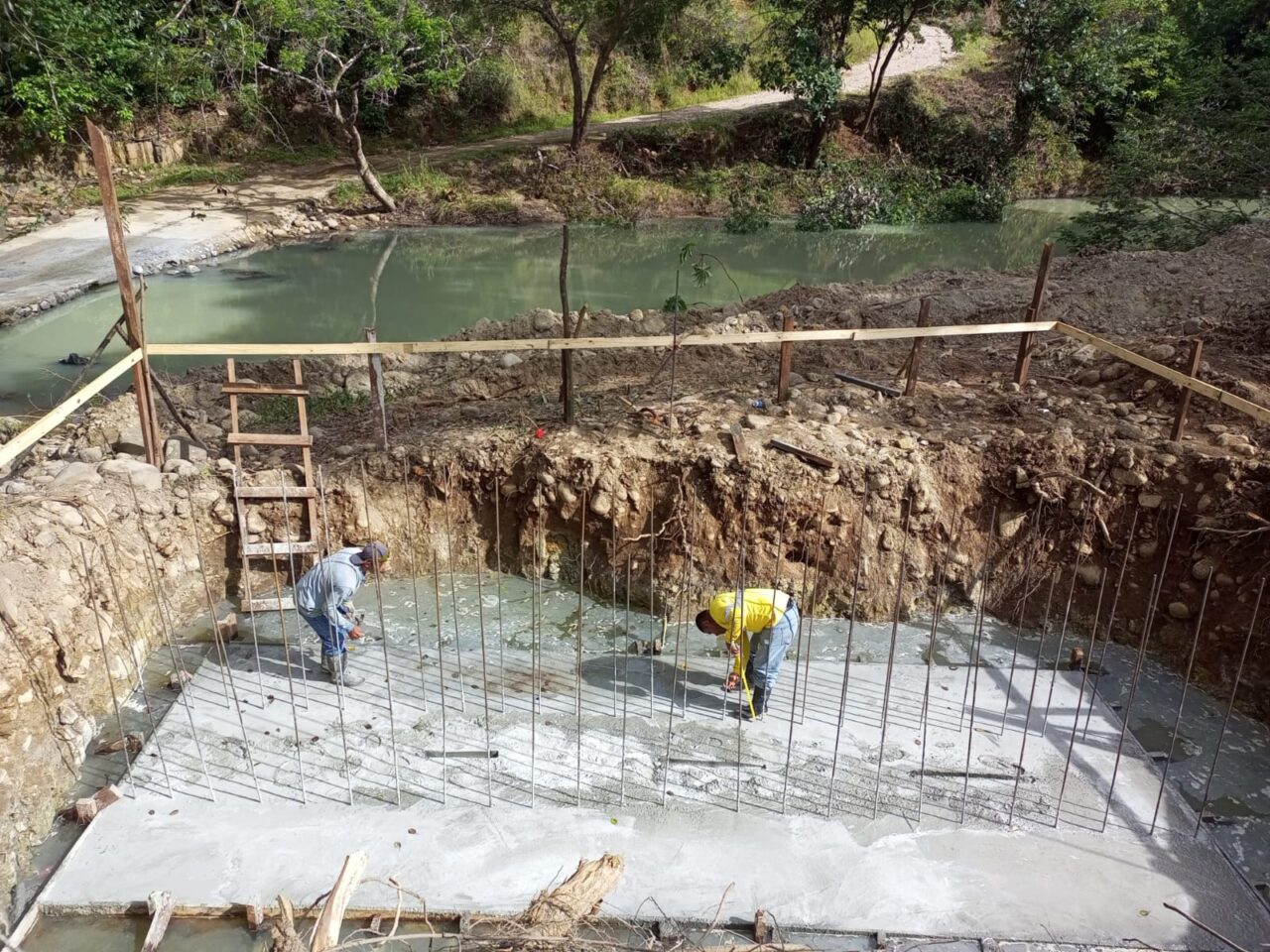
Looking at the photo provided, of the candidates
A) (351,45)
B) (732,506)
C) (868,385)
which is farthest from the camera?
A: (351,45)

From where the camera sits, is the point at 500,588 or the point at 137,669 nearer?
the point at 137,669

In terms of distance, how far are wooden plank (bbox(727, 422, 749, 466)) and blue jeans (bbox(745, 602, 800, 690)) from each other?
5.36 feet

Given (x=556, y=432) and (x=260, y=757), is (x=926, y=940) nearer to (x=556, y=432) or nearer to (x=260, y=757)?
(x=260, y=757)

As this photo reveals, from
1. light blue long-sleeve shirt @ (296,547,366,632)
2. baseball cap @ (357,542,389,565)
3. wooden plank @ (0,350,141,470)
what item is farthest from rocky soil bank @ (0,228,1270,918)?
baseball cap @ (357,542,389,565)

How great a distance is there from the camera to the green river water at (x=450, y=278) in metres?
13.0

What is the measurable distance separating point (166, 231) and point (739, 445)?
15013 mm

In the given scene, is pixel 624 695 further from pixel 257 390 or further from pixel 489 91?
pixel 489 91

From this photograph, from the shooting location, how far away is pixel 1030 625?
6961 millimetres

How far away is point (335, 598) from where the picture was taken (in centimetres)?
574

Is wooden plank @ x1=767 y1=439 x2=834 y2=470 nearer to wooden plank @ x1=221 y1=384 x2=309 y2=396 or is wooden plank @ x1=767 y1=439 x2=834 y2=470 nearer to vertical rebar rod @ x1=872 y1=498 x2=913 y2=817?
vertical rebar rod @ x1=872 y1=498 x2=913 y2=817

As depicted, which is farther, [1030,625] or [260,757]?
[1030,625]

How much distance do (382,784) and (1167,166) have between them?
16038mm

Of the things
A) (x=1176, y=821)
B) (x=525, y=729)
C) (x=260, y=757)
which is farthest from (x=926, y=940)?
(x=260, y=757)

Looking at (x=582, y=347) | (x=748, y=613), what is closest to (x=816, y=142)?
(x=582, y=347)
